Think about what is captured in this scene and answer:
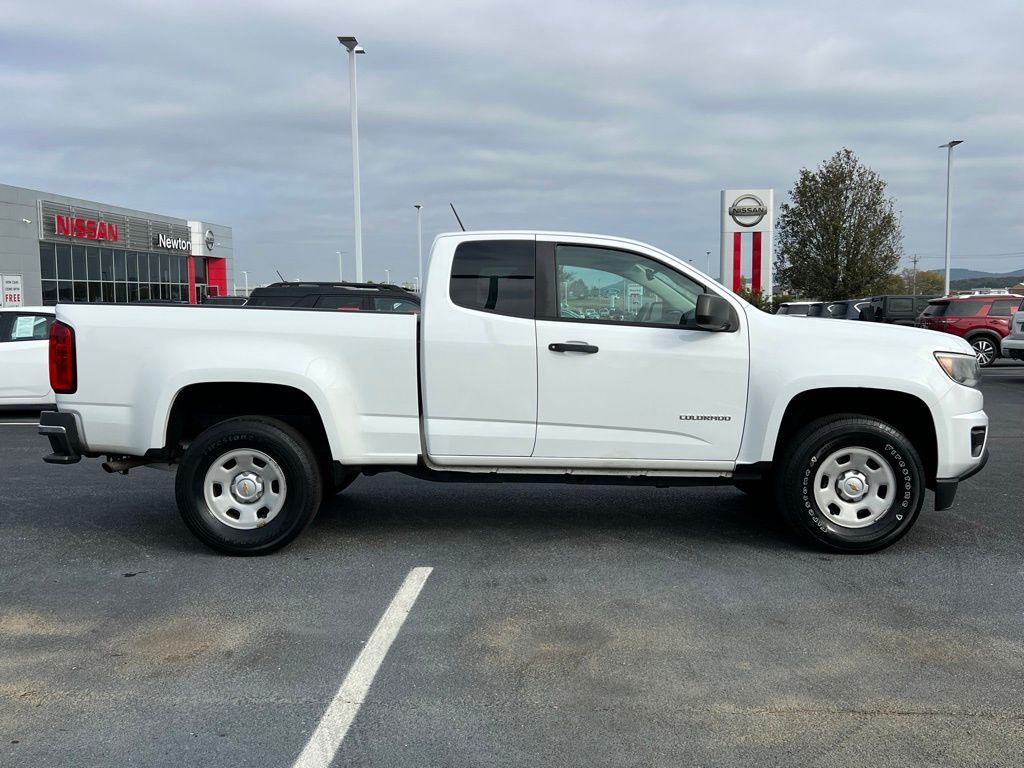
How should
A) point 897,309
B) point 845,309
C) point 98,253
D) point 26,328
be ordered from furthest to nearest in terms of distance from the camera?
point 98,253, point 845,309, point 897,309, point 26,328

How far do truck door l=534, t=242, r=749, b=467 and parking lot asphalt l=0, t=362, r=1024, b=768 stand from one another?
0.71 meters

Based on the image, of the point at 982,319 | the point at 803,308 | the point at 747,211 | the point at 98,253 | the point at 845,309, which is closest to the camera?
the point at 982,319

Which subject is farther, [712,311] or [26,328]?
Result: [26,328]

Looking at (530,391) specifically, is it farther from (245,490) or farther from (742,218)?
(742,218)

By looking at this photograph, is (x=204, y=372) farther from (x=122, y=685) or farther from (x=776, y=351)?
(x=776, y=351)

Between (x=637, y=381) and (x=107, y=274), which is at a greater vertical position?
(x=107, y=274)

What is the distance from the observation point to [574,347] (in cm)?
554

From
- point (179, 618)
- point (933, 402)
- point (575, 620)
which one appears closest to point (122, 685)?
point (179, 618)

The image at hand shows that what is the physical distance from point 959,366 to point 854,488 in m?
0.99

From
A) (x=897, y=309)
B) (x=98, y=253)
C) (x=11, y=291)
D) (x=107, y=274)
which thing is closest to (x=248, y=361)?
(x=897, y=309)

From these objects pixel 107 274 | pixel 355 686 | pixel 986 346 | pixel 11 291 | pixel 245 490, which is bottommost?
pixel 355 686

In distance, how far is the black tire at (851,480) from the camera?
18.3 feet

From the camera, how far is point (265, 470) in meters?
5.68

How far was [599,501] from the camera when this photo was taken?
23.6 ft
